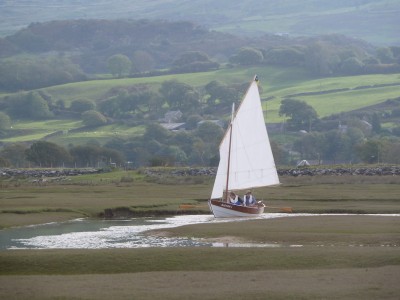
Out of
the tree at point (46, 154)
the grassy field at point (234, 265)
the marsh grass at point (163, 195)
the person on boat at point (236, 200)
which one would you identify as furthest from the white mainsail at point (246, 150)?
the tree at point (46, 154)

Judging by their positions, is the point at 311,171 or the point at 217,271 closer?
the point at 217,271

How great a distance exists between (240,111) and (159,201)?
10.6 metres

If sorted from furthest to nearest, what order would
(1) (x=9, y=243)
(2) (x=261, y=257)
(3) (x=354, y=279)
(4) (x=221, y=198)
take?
(4) (x=221, y=198), (1) (x=9, y=243), (2) (x=261, y=257), (3) (x=354, y=279)

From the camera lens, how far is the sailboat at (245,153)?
7469 centimetres

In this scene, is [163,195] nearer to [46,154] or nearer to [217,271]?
[217,271]

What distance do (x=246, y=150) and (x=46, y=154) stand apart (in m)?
82.5

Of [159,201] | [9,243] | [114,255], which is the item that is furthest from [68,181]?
[114,255]

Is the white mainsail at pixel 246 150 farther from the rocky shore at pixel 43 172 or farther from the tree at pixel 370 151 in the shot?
the tree at pixel 370 151

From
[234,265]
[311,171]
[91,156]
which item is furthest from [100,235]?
[91,156]

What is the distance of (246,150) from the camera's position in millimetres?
75750

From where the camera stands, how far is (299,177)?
113 metres

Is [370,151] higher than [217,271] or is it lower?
higher

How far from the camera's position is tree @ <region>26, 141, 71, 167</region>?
154250 millimetres

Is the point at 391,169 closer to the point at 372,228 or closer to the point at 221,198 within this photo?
the point at 221,198
